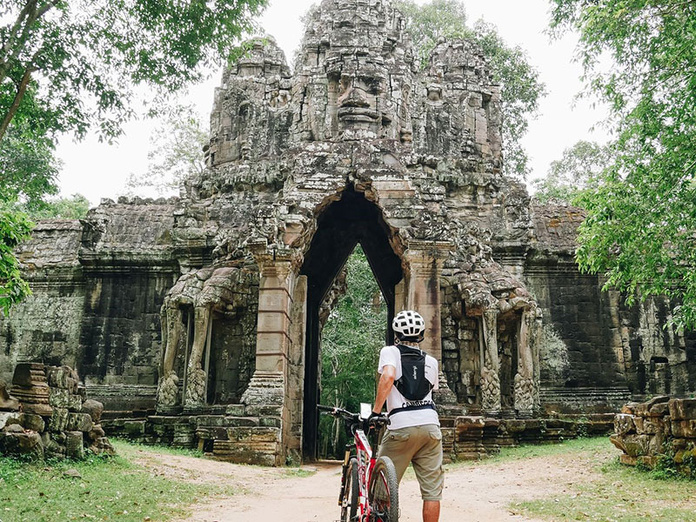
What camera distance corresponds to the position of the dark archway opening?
1536 cm

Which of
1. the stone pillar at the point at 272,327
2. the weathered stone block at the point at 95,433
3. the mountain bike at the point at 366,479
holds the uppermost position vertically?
the stone pillar at the point at 272,327

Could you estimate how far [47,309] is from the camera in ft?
58.2

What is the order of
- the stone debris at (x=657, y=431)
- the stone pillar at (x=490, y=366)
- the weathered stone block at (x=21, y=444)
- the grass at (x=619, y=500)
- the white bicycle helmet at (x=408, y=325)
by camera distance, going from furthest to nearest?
the stone pillar at (x=490, y=366)
the stone debris at (x=657, y=431)
the weathered stone block at (x=21, y=444)
the grass at (x=619, y=500)
the white bicycle helmet at (x=408, y=325)

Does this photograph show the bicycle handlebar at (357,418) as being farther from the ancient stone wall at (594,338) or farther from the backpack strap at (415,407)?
the ancient stone wall at (594,338)

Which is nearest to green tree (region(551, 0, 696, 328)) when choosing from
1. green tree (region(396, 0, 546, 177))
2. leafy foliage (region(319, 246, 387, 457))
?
leafy foliage (region(319, 246, 387, 457))

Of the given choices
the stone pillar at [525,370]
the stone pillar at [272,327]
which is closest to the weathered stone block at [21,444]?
the stone pillar at [272,327]

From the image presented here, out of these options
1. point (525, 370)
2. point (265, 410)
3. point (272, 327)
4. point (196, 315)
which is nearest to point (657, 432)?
point (525, 370)

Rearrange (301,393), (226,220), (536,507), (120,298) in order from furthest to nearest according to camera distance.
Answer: (120,298)
(226,220)
(301,393)
(536,507)

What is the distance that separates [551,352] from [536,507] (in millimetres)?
9870

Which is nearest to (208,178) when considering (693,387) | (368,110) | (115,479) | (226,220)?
(226,220)

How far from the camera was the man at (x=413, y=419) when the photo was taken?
4559mm

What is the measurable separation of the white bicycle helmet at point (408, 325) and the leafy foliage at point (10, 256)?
4.70 metres

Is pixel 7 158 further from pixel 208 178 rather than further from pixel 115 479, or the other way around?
pixel 115 479

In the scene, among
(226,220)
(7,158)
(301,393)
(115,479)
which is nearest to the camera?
(115,479)
